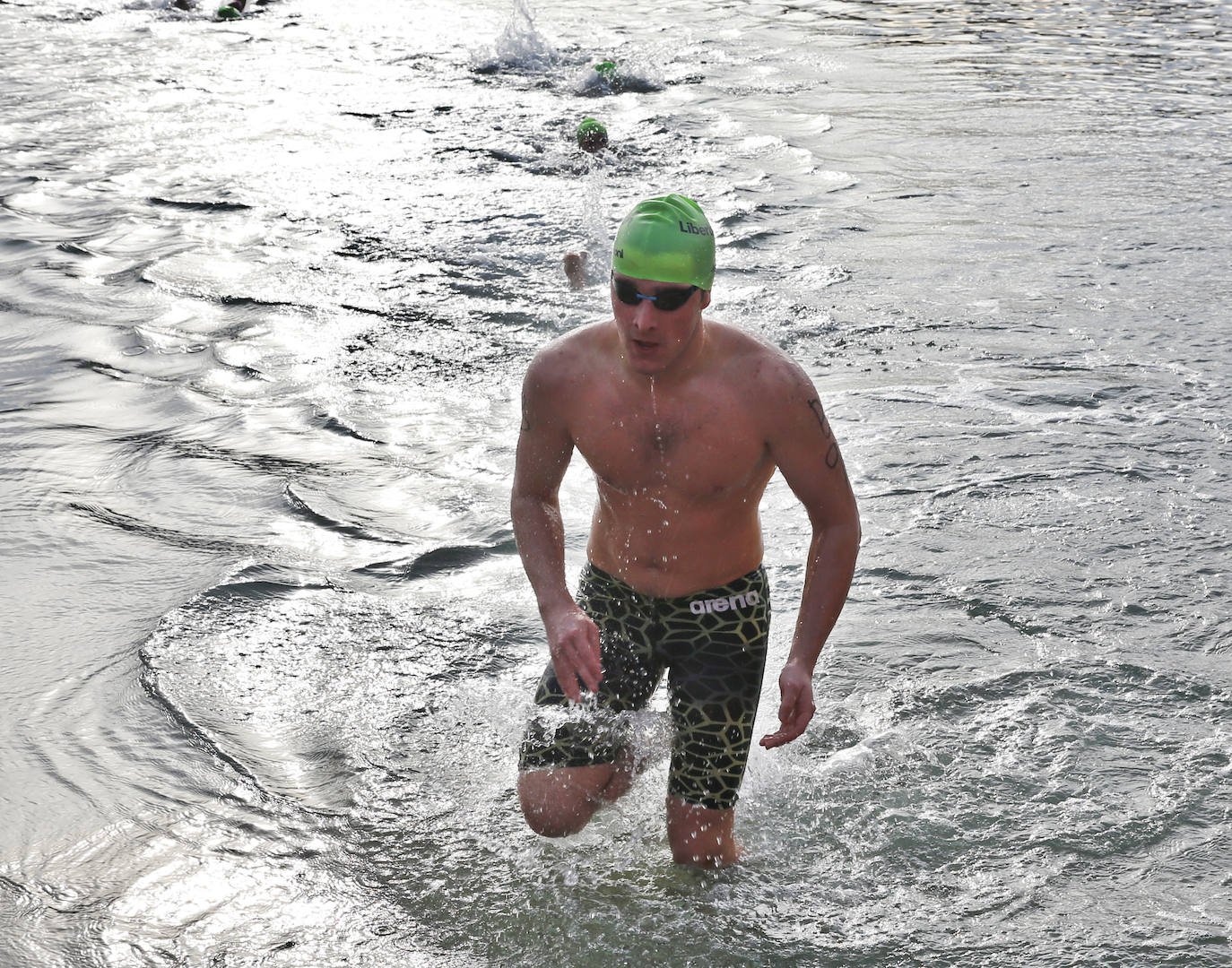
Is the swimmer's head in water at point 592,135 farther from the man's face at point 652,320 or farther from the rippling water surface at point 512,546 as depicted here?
the man's face at point 652,320

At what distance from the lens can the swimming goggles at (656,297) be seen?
3631 mm

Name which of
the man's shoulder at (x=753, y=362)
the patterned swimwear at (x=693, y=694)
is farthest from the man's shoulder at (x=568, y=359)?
the patterned swimwear at (x=693, y=694)

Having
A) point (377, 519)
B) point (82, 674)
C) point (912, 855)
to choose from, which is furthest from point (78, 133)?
point (912, 855)

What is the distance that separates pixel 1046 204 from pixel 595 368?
27.4ft

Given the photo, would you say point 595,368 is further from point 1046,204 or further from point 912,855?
point 1046,204

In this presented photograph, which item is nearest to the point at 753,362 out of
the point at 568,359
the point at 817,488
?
the point at 817,488

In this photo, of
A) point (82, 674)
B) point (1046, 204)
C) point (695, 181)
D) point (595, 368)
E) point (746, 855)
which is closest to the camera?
point (595, 368)

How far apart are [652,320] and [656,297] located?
0.22 feet

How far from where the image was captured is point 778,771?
15.4 ft

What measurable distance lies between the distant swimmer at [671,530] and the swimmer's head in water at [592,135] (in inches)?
358

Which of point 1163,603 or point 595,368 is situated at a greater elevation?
point 595,368

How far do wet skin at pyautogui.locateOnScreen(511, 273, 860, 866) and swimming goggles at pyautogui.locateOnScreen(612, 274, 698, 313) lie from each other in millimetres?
15

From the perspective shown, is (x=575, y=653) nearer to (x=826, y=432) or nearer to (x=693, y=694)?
(x=693, y=694)

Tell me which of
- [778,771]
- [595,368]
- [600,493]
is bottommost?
[778,771]
